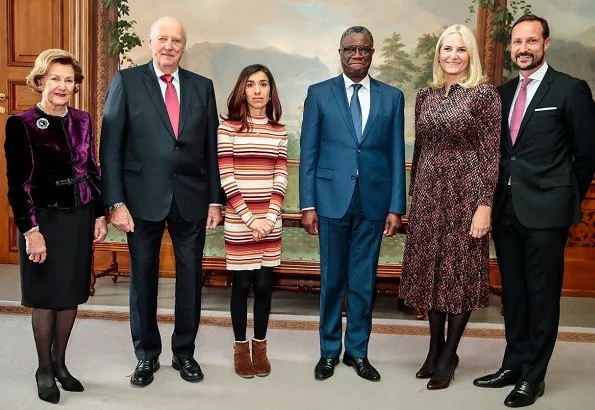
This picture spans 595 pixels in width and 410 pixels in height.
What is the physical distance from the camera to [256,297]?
316cm

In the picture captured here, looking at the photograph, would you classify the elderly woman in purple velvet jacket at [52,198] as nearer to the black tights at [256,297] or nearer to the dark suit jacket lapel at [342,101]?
the black tights at [256,297]

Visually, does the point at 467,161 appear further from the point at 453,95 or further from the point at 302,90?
the point at 302,90

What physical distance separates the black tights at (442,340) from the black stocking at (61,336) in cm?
166

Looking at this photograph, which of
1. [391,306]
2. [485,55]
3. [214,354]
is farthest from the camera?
[485,55]

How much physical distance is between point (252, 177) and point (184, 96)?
490 millimetres

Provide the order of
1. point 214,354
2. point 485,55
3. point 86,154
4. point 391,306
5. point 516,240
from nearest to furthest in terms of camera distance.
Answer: point 86,154 → point 516,240 → point 214,354 → point 391,306 → point 485,55

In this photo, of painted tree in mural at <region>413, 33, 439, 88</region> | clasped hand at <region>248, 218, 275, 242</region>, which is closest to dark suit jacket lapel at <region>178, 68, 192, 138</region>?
clasped hand at <region>248, 218, 275, 242</region>

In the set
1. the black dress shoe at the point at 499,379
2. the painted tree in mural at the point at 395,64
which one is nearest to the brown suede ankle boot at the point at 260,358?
the black dress shoe at the point at 499,379

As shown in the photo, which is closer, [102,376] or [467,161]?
[467,161]

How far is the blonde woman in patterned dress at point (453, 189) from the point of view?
2852 mm

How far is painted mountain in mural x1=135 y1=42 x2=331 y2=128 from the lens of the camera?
18.1 ft

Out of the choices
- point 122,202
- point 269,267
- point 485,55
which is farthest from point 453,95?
point 485,55

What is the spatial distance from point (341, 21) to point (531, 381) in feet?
11.5

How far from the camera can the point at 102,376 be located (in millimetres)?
3131
